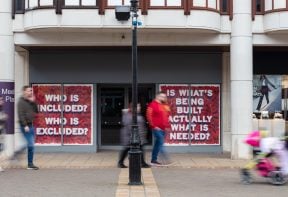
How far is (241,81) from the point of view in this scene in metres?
17.6

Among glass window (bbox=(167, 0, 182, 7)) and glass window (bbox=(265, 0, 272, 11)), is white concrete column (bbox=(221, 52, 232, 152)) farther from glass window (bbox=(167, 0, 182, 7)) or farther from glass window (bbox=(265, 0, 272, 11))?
glass window (bbox=(167, 0, 182, 7))

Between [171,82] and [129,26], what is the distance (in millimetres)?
3524

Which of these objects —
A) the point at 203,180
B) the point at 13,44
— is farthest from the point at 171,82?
the point at 203,180

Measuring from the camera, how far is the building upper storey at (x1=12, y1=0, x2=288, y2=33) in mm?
17047

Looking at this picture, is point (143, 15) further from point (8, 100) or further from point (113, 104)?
point (8, 100)

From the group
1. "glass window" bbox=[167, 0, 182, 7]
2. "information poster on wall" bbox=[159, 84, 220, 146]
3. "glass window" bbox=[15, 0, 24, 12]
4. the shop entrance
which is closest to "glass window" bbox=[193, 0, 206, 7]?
Result: "glass window" bbox=[167, 0, 182, 7]

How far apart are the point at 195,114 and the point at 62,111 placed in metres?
4.62

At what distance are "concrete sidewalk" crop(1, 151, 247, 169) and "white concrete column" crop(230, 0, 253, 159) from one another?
0.66 m

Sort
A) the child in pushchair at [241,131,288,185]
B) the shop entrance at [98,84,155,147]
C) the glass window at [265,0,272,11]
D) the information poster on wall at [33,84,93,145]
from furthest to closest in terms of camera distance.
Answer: the shop entrance at [98,84,155,147]
the information poster on wall at [33,84,93,145]
the glass window at [265,0,272,11]
the child in pushchair at [241,131,288,185]

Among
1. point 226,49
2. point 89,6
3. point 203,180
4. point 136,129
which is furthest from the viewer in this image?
point 226,49

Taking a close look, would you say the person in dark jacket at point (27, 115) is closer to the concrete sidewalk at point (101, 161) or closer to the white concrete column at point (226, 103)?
the concrete sidewalk at point (101, 161)

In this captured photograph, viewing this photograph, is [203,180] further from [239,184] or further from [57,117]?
[57,117]

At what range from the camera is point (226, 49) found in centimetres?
1967

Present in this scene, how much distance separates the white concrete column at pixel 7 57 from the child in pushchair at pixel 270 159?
880cm
